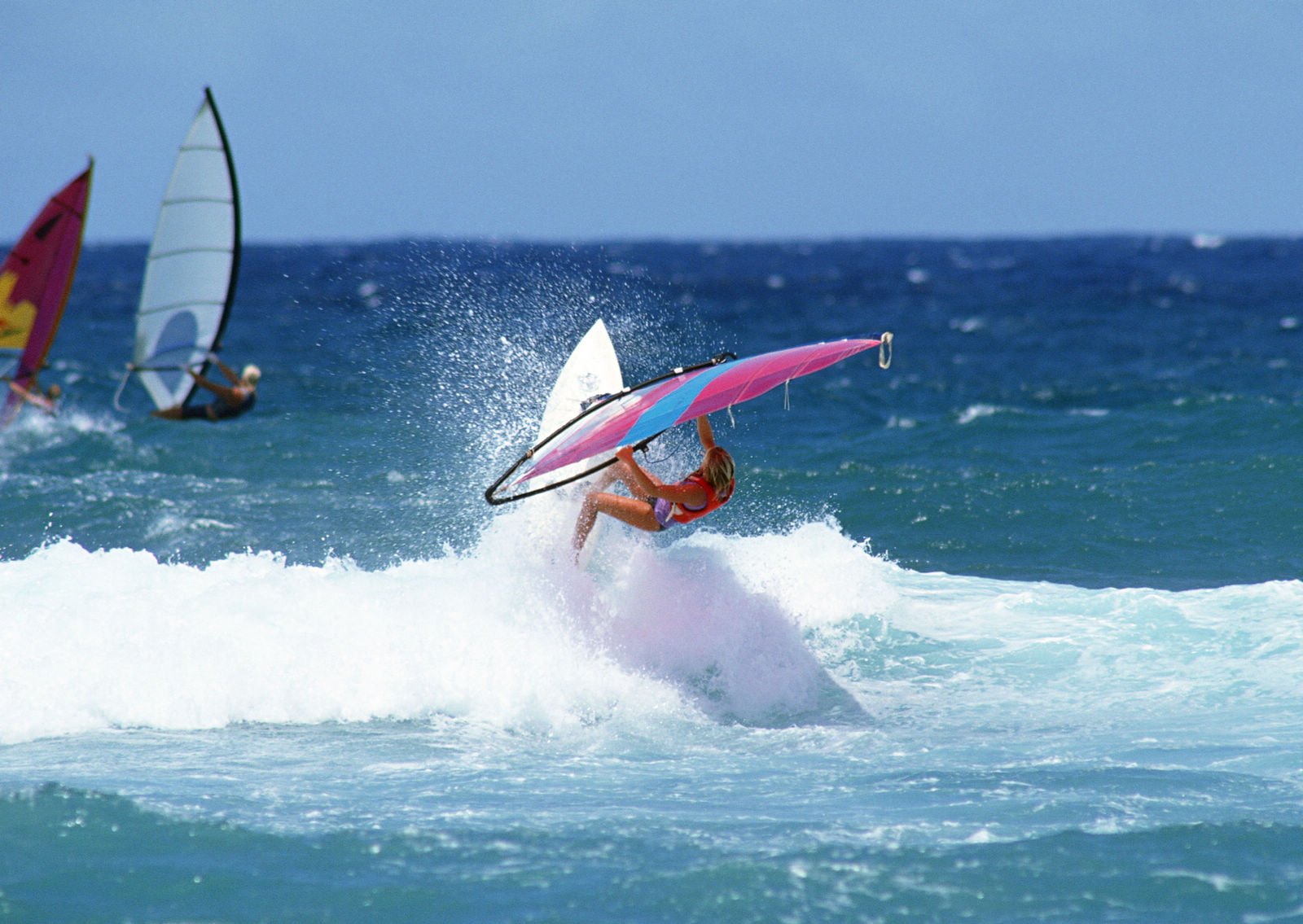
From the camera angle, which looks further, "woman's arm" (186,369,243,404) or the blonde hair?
"woman's arm" (186,369,243,404)

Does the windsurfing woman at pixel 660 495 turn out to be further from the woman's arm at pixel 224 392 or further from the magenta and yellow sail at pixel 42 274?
the magenta and yellow sail at pixel 42 274

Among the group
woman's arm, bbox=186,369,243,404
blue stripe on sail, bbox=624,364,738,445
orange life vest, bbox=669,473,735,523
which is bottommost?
orange life vest, bbox=669,473,735,523

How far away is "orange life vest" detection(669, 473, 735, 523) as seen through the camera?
6.94 m

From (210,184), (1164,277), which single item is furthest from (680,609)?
(1164,277)

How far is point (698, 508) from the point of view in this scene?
23.0 ft

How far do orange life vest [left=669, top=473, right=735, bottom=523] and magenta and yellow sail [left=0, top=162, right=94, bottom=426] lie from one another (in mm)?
10633

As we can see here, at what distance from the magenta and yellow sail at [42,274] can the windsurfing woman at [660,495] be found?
10172mm

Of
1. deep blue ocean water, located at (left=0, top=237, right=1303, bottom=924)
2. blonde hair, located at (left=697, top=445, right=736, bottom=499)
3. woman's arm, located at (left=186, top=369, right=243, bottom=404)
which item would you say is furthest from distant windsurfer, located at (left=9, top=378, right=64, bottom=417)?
blonde hair, located at (left=697, top=445, right=736, bottom=499)

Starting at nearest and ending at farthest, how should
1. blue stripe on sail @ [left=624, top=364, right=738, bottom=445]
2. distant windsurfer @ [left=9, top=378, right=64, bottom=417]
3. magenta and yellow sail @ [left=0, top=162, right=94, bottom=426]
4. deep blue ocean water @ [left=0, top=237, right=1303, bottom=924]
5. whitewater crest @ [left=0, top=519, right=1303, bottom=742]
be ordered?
deep blue ocean water @ [left=0, top=237, right=1303, bottom=924], whitewater crest @ [left=0, top=519, right=1303, bottom=742], blue stripe on sail @ [left=624, top=364, right=738, bottom=445], magenta and yellow sail @ [left=0, top=162, right=94, bottom=426], distant windsurfer @ [left=9, top=378, right=64, bottom=417]

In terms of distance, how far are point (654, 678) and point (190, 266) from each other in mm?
10451

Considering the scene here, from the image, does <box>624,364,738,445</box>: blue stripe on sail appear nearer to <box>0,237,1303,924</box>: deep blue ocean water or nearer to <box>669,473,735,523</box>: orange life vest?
<box>669,473,735,523</box>: orange life vest

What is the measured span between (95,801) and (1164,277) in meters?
43.2

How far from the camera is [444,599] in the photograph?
7660 millimetres

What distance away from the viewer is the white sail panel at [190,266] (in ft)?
48.8
